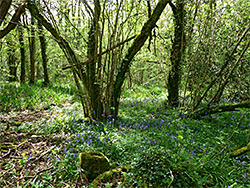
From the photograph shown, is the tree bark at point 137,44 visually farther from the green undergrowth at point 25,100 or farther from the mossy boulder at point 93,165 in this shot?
the green undergrowth at point 25,100

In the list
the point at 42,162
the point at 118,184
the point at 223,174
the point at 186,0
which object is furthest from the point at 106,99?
the point at 186,0

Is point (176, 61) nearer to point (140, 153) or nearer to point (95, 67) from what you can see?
point (95, 67)

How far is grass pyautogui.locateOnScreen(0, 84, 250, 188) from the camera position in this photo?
236 centimetres

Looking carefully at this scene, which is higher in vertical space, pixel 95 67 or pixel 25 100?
pixel 95 67

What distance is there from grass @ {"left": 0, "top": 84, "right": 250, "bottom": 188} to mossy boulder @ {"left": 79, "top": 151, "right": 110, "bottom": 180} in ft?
0.30

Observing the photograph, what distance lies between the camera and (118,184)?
8.16 feet

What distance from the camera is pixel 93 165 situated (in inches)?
105

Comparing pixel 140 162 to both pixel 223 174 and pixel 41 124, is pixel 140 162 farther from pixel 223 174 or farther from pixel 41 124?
pixel 41 124

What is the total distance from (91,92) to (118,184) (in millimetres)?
2348

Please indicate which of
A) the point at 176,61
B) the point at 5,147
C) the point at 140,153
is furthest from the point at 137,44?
the point at 5,147

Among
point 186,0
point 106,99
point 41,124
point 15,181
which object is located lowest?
point 15,181

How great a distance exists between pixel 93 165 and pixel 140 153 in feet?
2.46

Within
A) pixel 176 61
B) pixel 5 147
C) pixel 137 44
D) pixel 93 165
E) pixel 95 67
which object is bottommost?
pixel 5 147

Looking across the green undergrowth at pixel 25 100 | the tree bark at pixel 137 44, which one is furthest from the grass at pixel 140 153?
the green undergrowth at pixel 25 100
